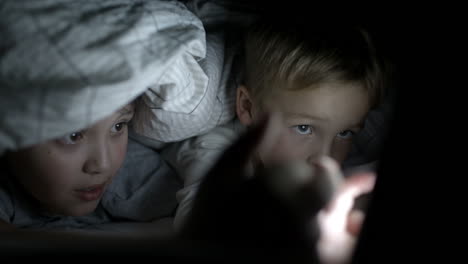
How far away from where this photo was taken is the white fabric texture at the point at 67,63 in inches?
17.0

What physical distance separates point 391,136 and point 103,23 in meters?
0.36

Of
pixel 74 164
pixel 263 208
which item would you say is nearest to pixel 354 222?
pixel 263 208

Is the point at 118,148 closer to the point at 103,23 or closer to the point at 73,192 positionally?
the point at 73,192

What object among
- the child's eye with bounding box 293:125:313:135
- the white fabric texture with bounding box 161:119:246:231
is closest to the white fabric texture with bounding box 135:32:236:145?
the white fabric texture with bounding box 161:119:246:231

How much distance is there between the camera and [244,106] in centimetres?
76

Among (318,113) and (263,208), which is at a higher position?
(263,208)

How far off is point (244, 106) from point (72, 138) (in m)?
0.32

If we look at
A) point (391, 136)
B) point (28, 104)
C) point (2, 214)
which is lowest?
point (2, 214)

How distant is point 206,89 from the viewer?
2.18 feet

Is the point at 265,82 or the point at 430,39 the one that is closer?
the point at 430,39

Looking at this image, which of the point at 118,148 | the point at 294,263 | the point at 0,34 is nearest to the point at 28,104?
the point at 0,34

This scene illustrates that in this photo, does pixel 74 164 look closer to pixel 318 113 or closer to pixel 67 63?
pixel 67 63

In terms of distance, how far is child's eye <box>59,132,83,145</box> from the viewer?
563 millimetres

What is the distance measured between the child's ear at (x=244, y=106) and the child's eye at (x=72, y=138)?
30cm
